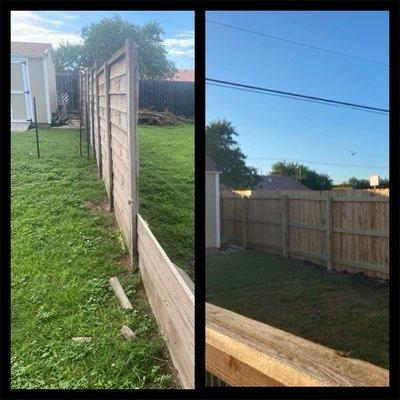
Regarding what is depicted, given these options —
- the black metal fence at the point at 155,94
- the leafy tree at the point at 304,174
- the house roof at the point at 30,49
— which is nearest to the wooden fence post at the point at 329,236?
the leafy tree at the point at 304,174

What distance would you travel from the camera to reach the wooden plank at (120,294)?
1.85 m

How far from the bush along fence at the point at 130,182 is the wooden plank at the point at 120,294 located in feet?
0.29

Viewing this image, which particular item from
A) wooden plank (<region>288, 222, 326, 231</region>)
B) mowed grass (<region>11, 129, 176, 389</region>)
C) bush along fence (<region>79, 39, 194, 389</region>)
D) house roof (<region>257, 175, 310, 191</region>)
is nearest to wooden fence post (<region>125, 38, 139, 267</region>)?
bush along fence (<region>79, 39, 194, 389</region>)

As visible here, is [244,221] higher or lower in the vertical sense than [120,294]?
higher

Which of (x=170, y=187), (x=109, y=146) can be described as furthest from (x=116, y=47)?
(x=170, y=187)

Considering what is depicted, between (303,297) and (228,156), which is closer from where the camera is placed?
(228,156)

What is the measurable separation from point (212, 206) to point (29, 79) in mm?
872

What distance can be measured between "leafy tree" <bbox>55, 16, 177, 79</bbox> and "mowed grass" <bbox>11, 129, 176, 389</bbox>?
325mm

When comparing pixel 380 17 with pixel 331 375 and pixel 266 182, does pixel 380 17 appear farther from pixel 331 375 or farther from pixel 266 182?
pixel 331 375

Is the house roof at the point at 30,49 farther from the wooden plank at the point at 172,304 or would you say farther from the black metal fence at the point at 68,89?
the wooden plank at the point at 172,304

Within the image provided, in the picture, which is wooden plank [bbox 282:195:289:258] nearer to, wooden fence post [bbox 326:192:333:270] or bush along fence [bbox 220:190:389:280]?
bush along fence [bbox 220:190:389:280]

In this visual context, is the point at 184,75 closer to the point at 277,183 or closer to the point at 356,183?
the point at 277,183

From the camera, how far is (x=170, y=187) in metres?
1.86
